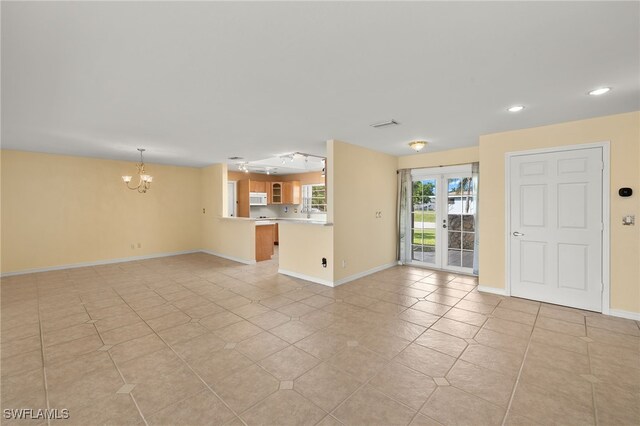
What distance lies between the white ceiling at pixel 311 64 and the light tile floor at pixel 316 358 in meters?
2.52

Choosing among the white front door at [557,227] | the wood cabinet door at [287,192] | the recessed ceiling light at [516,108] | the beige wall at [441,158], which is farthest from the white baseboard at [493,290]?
the wood cabinet door at [287,192]

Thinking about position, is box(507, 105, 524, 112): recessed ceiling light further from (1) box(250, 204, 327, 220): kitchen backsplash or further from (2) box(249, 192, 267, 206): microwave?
(2) box(249, 192, 267, 206): microwave

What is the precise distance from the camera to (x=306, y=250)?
17.0 feet

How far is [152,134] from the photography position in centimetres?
427

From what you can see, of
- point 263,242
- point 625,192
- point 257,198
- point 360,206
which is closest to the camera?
point 625,192

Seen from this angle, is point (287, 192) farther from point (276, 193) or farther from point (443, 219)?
point (443, 219)

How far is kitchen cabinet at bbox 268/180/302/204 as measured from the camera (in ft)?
32.4

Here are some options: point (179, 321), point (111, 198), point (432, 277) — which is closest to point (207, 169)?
point (111, 198)

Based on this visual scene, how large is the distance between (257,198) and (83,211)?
460 centimetres

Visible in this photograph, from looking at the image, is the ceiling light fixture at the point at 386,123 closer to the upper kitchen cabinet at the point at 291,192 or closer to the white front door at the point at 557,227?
the white front door at the point at 557,227

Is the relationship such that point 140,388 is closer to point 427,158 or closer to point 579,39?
point 579,39

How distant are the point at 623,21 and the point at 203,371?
3.88 m

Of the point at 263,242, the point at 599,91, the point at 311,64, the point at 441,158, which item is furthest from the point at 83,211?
the point at 599,91

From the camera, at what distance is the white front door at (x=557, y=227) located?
3.56 m
